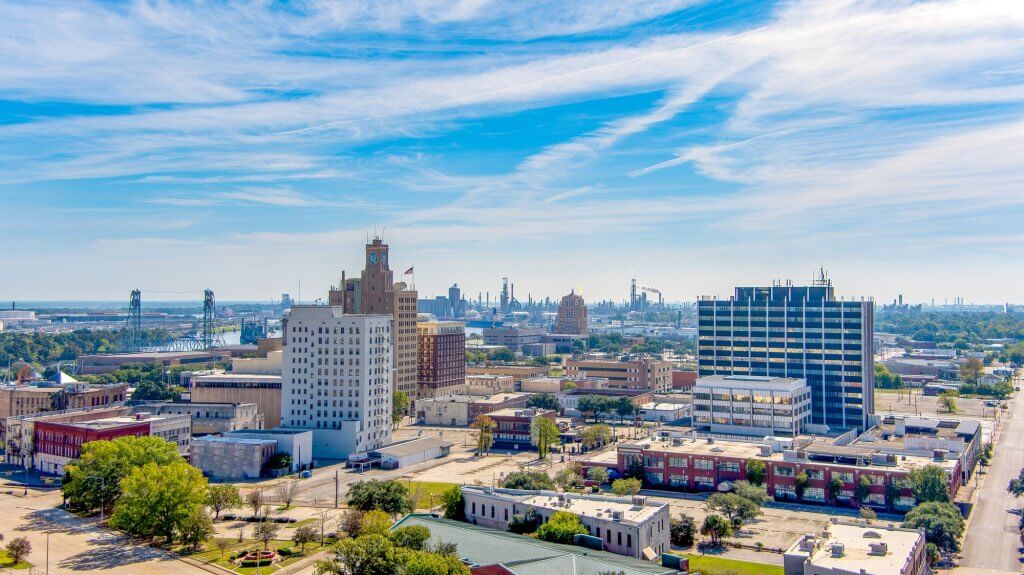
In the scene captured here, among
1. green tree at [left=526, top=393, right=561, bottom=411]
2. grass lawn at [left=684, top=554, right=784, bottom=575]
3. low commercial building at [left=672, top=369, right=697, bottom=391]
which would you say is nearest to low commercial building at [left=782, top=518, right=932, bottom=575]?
grass lawn at [left=684, top=554, right=784, bottom=575]

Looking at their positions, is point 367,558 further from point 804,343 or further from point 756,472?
point 804,343

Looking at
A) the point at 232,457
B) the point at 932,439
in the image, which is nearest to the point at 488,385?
the point at 232,457

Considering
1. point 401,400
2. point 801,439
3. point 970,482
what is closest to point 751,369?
point 801,439

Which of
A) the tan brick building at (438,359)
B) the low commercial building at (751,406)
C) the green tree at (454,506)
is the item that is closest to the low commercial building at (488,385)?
the tan brick building at (438,359)

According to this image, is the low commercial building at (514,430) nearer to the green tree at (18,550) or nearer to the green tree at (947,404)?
the green tree at (18,550)

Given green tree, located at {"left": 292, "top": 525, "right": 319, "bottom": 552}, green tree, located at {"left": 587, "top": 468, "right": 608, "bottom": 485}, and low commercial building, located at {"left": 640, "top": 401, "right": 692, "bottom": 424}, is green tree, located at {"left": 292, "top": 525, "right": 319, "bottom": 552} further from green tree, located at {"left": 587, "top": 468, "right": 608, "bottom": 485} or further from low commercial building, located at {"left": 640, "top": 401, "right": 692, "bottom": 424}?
low commercial building, located at {"left": 640, "top": 401, "right": 692, "bottom": 424}

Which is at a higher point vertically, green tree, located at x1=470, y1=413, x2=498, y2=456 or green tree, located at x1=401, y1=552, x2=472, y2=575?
green tree, located at x1=401, y1=552, x2=472, y2=575
